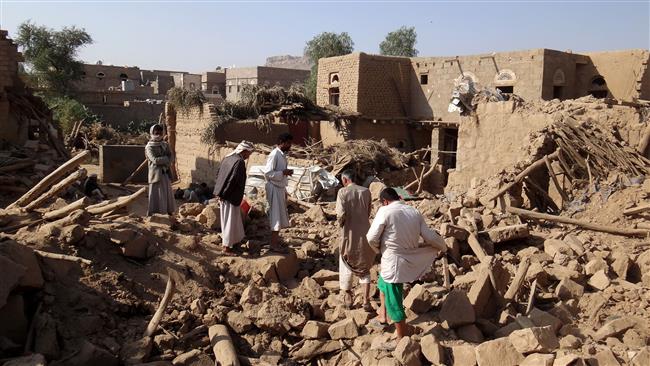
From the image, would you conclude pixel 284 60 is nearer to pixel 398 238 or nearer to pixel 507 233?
pixel 507 233

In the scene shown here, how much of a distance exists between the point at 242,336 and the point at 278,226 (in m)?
1.65

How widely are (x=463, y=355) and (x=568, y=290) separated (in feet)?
7.00

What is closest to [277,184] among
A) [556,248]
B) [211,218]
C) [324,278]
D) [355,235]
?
[211,218]

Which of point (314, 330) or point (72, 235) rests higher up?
point (72, 235)

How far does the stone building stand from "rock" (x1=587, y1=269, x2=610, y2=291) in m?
32.1

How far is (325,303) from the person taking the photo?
5.52m

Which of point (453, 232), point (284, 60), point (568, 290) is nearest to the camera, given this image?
point (568, 290)

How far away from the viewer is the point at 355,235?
5.43m

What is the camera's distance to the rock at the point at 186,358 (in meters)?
4.26

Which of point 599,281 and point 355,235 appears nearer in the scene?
point 355,235

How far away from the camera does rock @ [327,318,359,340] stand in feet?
16.0

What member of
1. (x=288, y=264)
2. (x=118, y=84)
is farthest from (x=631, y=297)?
(x=118, y=84)

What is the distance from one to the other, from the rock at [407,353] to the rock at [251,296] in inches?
60.0

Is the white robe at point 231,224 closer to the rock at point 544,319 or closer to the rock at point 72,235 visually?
the rock at point 72,235
